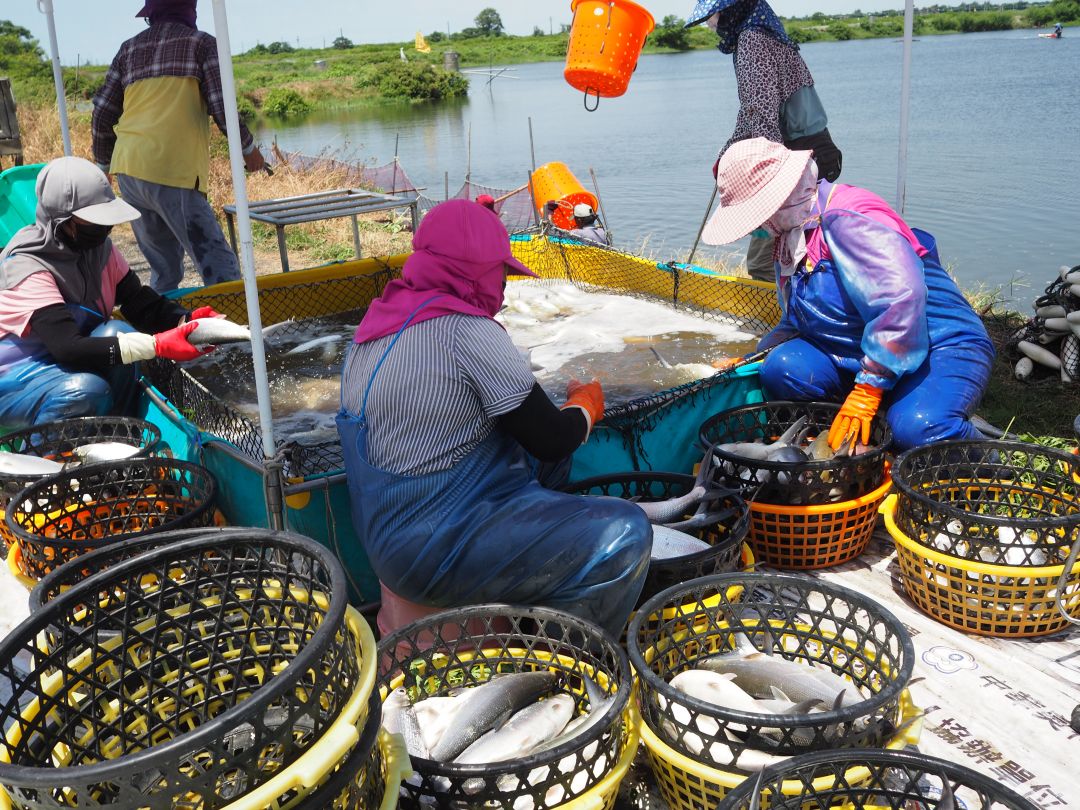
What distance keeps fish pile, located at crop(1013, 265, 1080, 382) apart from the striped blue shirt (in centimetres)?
402

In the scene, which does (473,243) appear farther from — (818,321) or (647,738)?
(818,321)

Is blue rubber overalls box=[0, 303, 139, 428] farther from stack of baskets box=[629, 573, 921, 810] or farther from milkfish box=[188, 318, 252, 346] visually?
stack of baskets box=[629, 573, 921, 810]

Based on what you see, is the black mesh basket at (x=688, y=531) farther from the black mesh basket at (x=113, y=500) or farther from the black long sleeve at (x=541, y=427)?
the black mesh basket at (x=113, y=500)

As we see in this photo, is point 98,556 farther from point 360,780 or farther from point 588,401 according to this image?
point 588,401

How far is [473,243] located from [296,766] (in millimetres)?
1487

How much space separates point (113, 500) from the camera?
3158 millimetres

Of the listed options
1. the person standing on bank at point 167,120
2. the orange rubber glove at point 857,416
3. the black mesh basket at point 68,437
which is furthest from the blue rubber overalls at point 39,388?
the orange rubber glove at point 857,416

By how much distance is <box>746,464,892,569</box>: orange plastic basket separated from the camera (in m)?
3.16

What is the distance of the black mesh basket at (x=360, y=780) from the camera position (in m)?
1.49

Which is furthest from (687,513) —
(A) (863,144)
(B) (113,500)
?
(A) (863,144)

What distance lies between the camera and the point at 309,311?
18.1 feet

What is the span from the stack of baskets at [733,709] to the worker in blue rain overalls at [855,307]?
1.11 metres

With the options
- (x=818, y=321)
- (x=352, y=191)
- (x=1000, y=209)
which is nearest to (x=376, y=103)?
(x=1000, y=209)

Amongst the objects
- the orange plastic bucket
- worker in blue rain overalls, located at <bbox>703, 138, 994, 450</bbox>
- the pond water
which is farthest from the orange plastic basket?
the pond water
